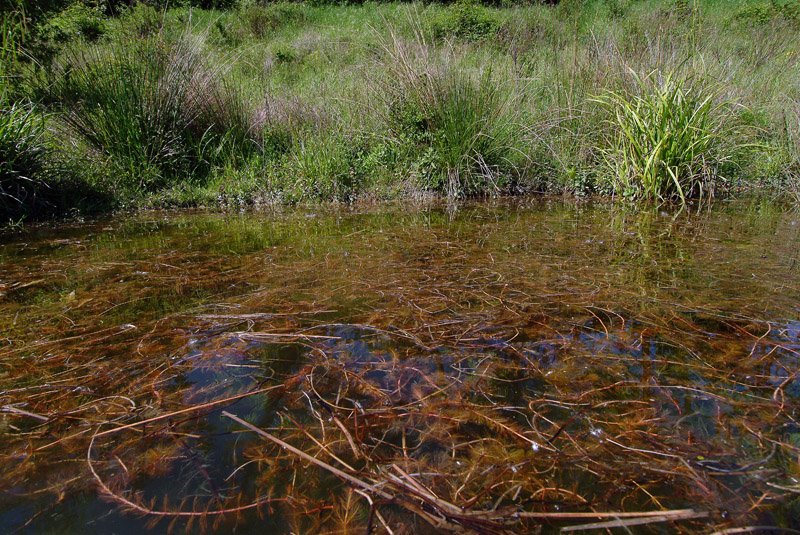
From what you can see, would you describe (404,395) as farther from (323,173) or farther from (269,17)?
(269,17)

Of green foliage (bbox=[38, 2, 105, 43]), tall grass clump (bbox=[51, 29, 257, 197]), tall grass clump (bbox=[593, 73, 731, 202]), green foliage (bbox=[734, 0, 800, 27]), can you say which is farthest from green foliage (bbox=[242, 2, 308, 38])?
green foliage (bbox=[734, 0, 800, 27])

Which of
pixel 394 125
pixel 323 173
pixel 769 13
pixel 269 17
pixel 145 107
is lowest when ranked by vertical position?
pixel 323 173

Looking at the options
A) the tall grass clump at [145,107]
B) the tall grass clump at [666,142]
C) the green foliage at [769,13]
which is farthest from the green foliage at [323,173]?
the green foliage at [769,13]

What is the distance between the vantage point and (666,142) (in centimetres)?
446

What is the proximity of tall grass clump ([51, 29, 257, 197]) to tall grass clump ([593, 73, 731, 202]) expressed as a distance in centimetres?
490

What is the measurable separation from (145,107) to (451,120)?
12.1ft

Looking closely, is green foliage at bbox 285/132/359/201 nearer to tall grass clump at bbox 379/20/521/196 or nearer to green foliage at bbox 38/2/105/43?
tall grass clump at bbox 379/20/521/196

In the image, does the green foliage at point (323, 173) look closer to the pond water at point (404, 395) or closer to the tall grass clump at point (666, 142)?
the pond water at point (404, 395)

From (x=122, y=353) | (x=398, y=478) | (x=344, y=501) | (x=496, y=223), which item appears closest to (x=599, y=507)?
(x=398, y=478)

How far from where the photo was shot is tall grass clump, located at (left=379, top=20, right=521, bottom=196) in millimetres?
5047

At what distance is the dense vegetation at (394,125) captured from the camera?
4.68 meters

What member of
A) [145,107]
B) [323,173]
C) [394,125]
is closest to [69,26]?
[145,107]

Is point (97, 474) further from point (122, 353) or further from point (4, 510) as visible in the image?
point (122, 353)

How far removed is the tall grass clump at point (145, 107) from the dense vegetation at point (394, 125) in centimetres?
2
